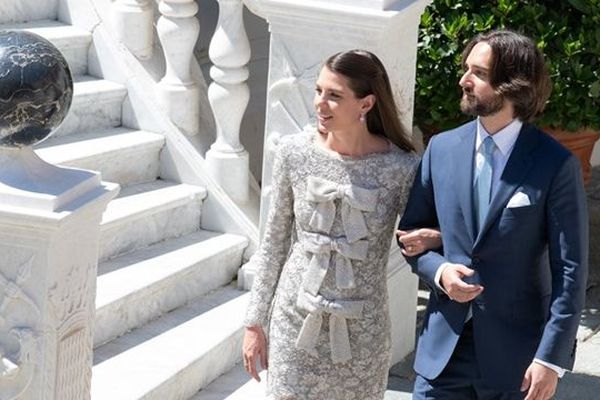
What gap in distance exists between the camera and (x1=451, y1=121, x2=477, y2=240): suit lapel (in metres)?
4.35

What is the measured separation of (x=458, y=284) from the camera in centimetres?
424

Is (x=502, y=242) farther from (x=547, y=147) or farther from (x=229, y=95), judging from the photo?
(x=229, y=95)

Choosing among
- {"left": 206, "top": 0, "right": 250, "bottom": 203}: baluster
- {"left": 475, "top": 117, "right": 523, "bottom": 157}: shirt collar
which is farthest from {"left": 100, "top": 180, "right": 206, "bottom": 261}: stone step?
{"left": 475, "top": 117, "right": 523, "bottom": 157}: shirt collar

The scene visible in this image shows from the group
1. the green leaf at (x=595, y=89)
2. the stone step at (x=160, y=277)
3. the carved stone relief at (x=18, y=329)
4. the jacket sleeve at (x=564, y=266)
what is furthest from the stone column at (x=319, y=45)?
the carved stone relief at (x=18, y=329)

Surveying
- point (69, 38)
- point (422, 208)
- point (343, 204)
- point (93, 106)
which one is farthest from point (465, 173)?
point (69, 38)

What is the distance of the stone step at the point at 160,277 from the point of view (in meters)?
5.88

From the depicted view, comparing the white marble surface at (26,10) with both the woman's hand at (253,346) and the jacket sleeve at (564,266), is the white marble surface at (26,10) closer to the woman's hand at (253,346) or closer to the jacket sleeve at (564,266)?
the woman's hand at (253,346)

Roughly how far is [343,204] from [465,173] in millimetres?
393

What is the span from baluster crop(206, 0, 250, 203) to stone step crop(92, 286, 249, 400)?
1.74 ft

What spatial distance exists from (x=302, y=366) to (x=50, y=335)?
Answer: 29.8 inches

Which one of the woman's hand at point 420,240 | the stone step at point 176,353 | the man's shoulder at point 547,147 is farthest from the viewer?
the stone step at point 176,353

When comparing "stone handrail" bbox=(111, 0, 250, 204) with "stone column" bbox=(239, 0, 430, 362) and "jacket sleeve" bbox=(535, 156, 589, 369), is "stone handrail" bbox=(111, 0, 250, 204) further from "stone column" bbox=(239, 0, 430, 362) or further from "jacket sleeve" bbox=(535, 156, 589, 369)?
"jacket sleeve" bbox=(535, 156, 589, 369)

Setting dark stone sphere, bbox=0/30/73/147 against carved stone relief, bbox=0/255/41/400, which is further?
carved stone relief, bbox=0/255/41/400

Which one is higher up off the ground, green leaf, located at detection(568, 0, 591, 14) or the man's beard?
the man's beard
